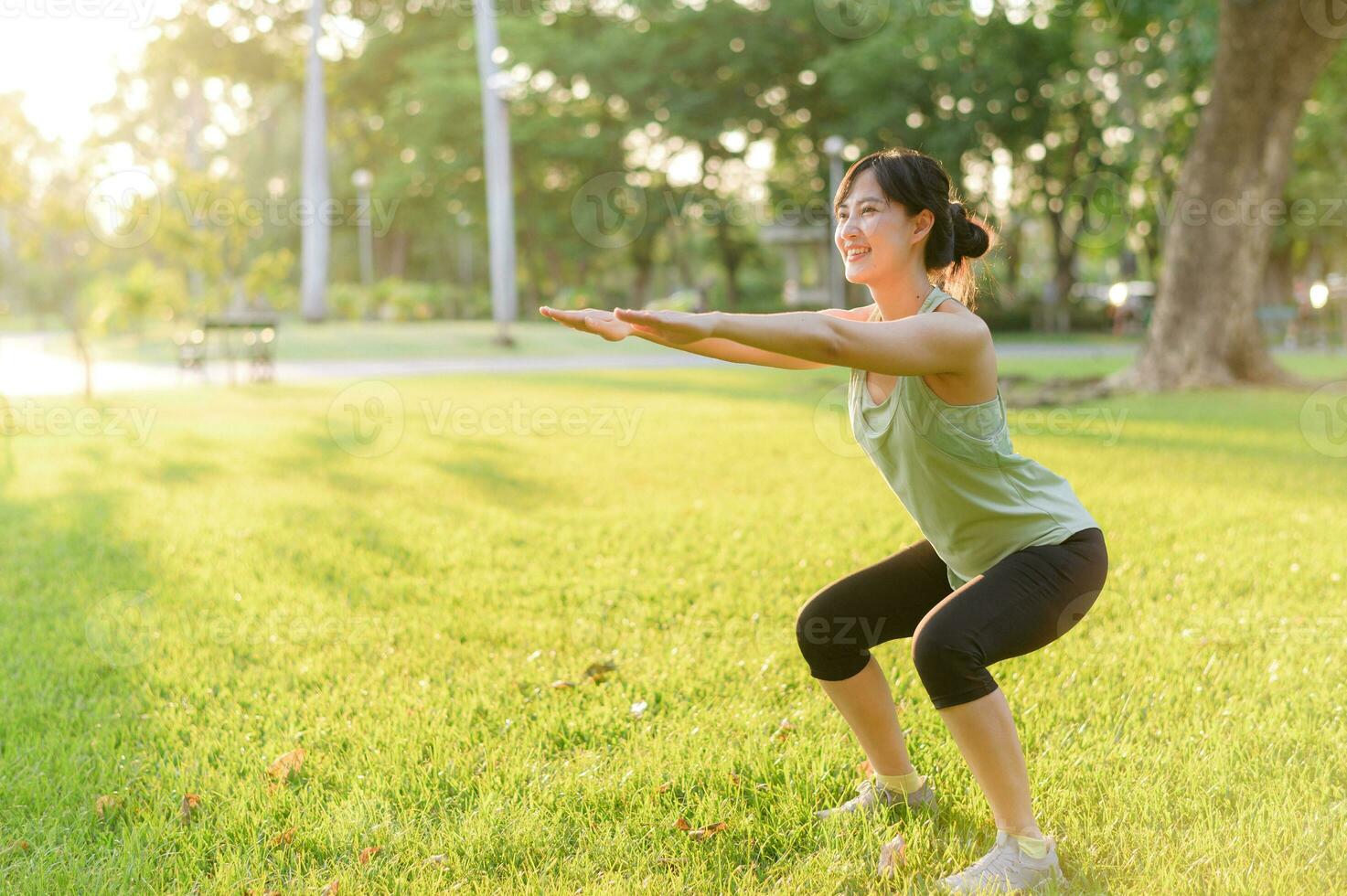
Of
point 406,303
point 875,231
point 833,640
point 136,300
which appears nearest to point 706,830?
point 833,640

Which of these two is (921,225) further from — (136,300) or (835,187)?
(136,300)

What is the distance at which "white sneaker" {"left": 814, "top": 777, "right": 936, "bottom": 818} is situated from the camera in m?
3.00

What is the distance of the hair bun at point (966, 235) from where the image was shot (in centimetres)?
273

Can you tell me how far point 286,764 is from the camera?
3375 millimetres

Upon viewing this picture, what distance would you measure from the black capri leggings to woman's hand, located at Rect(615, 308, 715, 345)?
3.01 ft

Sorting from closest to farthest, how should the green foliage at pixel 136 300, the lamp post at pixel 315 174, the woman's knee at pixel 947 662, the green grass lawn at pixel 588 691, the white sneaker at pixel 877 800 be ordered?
the woman's knee at pixel 947 662 < the green grass lawn at pixel 588 691 < the white sneaker at pixel 877 800 < the green foliage at pixel 136 300 < the lamp post at pixel 315 174

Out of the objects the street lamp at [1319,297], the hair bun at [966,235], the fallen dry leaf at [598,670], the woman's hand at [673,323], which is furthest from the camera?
the street lamp at [1319,297]

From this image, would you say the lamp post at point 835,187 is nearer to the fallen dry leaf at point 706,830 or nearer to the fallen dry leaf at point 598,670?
the fallen dry leaf at point 598,670

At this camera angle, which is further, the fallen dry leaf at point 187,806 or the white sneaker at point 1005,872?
the fallen dry leaf at point 187,806

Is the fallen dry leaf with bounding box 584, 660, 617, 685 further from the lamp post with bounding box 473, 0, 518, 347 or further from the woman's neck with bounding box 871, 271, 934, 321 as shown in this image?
the lamp post with bounding box 473, 0, 518, 347

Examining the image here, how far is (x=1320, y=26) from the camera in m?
13.7

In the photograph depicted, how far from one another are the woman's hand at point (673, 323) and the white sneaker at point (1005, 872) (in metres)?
1.43

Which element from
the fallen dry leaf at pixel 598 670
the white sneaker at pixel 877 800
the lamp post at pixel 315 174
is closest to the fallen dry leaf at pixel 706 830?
the white sneaker at pixel 877 800

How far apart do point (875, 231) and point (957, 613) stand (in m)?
0.90
